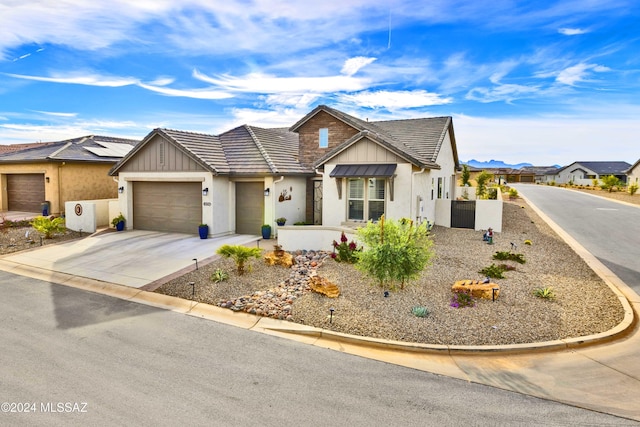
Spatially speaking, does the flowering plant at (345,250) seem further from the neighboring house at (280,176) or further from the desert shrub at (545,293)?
the desert shrub at (545,293)

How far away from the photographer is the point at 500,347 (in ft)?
22.4

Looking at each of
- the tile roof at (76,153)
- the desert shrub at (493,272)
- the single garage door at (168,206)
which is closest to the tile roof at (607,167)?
the desert shrub at (493,272)

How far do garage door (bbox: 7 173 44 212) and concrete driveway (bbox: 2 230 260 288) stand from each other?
29.0ft

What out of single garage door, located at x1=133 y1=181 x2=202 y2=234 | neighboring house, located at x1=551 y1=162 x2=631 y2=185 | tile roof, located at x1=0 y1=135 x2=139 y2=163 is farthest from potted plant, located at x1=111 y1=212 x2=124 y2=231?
neighboring house, located at x1=551 y1=162 x2=631 y2=185

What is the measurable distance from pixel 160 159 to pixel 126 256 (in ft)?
19.9

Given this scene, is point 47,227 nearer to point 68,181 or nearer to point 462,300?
point 68,181

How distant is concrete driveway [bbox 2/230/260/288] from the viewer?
11.7 meters

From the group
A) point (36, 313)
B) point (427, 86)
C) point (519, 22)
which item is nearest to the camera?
point (36, 313)

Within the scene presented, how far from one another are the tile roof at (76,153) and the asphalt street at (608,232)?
25550mm

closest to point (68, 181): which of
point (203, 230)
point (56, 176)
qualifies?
point (56, 176)

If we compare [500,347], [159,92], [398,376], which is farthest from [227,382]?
[159,92]

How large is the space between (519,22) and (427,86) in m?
9.36

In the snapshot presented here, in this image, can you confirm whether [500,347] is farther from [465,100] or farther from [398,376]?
[465,100]

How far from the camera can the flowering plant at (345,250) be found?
40.7 ft
